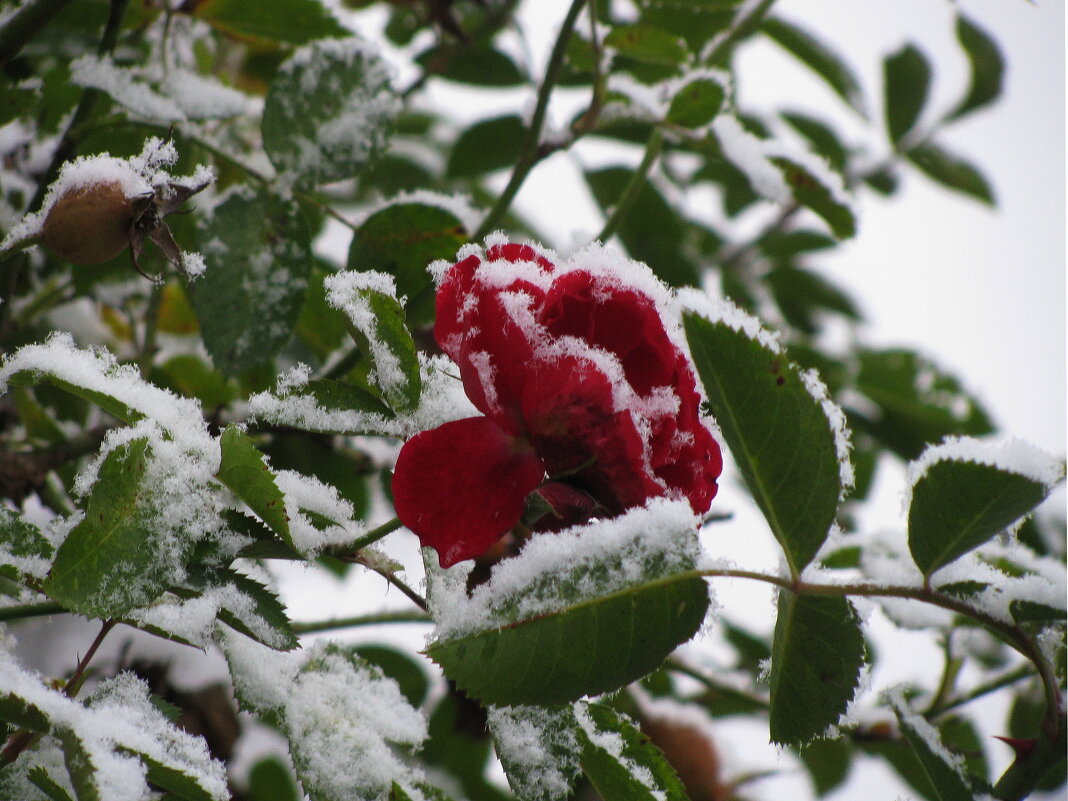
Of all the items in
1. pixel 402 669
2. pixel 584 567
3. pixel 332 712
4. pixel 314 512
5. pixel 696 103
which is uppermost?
pixel 696 103

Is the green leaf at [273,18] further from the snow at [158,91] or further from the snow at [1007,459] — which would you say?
the snow at [1007,459]

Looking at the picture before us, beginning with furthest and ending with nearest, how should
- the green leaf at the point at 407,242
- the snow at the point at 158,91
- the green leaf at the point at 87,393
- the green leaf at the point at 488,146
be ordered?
the green leaf at the point at 488,146
the green leaf at the point at 407,242
the snow at the point at 158,91
the green leaf at the point at 87,393

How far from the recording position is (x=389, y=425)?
0.64 m

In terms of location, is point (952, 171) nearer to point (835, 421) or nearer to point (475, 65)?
point (475, 65)

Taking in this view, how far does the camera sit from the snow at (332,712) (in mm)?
611

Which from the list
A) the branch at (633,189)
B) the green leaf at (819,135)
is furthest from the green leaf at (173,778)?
the green leaf at (819,135)

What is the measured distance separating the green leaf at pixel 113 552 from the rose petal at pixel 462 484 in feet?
0.50

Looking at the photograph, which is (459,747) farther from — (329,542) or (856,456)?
(329,542)

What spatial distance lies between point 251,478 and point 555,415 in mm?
192

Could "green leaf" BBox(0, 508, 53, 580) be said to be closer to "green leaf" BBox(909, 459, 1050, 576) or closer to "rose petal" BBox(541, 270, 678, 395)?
"rose petal" BBox(541, 270, 678, 395)

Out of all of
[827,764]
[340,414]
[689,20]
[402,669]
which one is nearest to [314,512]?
[340,414]

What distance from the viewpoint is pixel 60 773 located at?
581mm

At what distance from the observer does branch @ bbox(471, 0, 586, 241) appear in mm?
999

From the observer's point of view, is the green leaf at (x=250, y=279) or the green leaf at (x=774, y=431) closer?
the green leaf at (x=774, y=431)
